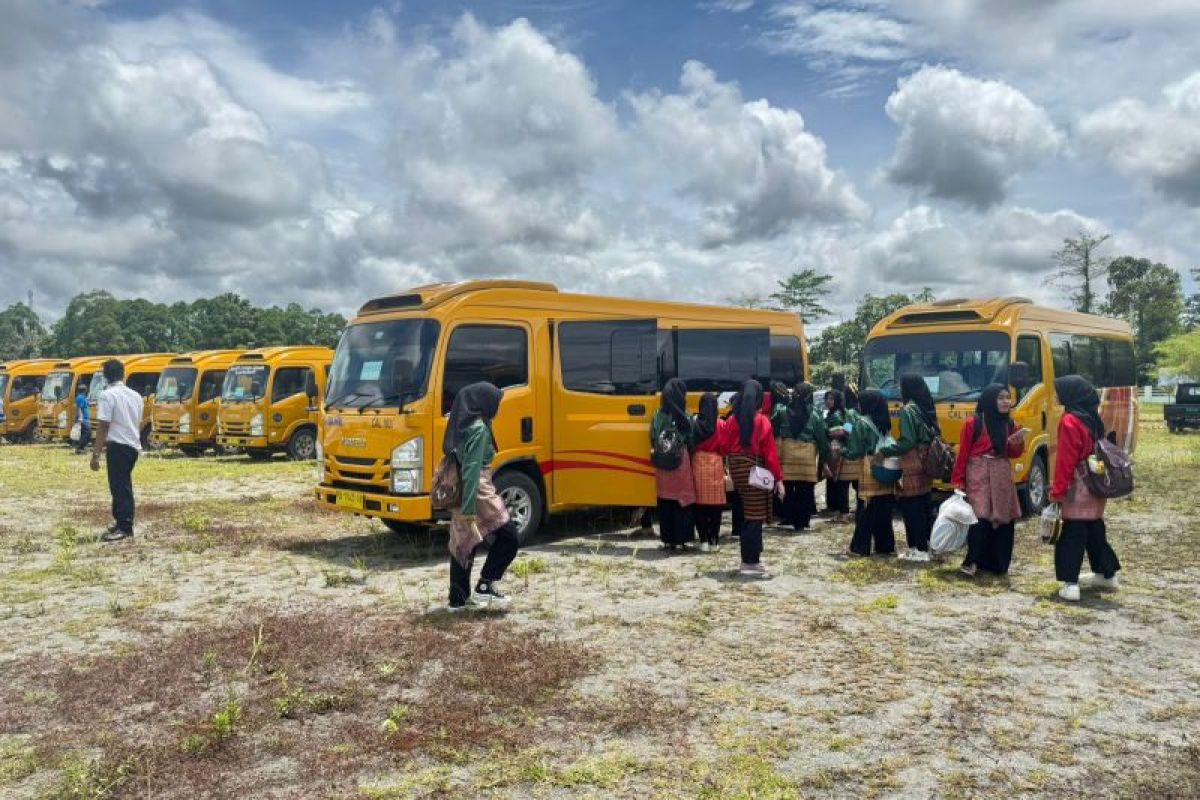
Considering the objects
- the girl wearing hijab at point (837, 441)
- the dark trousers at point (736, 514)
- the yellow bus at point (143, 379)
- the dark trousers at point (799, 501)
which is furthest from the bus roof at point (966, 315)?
the yellow bus at point (143, 379)

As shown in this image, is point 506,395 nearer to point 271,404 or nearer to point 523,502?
point 523,502

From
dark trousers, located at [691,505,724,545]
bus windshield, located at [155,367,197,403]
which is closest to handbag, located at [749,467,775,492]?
dark trousers, located at [691,505,724,545]

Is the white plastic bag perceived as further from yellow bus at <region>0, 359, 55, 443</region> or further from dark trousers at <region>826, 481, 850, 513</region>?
A: yellow bus at <region>0, 359, 55, 443</region>

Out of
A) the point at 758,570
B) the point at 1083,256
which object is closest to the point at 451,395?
the point at 758,570

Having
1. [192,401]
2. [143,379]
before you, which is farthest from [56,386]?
[192,401]

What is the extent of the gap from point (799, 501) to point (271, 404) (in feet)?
42.7

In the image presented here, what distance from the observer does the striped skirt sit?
24.7 ft

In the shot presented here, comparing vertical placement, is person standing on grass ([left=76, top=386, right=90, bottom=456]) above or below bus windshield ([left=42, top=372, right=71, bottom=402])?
below

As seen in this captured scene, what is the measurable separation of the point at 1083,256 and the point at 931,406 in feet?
146

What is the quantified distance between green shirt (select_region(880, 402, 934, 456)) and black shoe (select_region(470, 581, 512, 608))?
388cm

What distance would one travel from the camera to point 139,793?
3.70m

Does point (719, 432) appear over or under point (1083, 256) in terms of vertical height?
under

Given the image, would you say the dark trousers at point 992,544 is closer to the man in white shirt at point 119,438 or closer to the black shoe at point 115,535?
the man in white shirt at point 119,438

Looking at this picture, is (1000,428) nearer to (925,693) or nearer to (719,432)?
(719,432)
